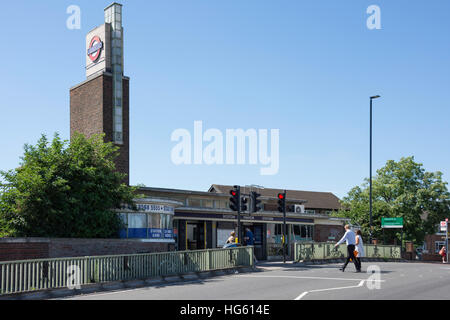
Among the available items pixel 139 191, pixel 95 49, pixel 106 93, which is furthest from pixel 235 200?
pixel 95 49

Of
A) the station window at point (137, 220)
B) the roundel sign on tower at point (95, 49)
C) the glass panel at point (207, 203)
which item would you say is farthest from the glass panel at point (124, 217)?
the roundel sign on tower at point (95, 49)

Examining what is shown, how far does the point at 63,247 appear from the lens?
19141 mm

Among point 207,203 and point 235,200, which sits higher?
Answer: point 235,200

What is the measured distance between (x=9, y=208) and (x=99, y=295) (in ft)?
29.0

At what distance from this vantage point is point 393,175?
61.7m

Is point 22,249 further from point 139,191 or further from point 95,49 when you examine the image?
point 95,49

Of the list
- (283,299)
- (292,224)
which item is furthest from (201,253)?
(292,224)

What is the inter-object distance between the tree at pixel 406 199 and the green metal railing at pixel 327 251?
2051 centimetres

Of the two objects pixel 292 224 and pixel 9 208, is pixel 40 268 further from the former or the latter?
pixel 292 224

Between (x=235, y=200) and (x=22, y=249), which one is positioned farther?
(x=235, y=200)

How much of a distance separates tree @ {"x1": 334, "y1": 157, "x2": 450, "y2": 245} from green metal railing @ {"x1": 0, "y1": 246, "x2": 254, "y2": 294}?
122 ft

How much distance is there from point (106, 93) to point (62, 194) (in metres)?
9.58

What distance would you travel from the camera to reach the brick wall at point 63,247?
1705 cm

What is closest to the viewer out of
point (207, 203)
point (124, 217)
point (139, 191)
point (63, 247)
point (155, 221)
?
point (63, 247)
